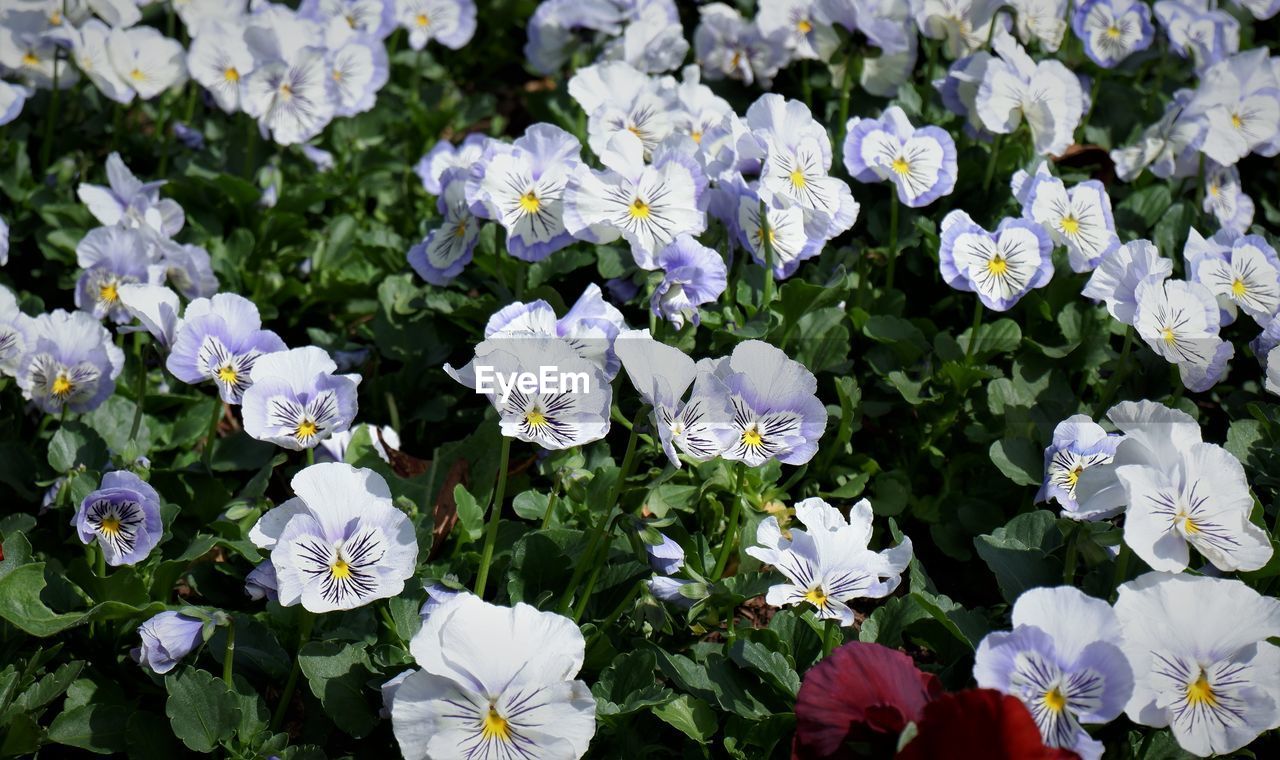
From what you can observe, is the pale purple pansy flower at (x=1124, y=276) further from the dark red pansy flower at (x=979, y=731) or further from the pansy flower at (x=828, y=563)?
the dark red pansy flower at (x=979, y=731)

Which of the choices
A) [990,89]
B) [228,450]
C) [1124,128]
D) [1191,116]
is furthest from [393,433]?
[1124,128]

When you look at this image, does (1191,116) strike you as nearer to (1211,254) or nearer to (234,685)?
(1211,254)

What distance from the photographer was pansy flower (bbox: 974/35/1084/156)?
305 centimetres

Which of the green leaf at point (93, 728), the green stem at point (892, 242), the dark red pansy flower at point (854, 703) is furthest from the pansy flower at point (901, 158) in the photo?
the green leaf at point (93, 728)

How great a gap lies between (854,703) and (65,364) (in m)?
1.80

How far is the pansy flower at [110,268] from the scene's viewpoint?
2.84 metres

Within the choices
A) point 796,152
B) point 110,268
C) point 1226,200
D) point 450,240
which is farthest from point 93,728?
point 1226,200

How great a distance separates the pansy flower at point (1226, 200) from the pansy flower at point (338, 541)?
2.42 m

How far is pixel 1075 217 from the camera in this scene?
2857mm

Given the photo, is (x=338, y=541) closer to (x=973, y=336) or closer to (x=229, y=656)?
(x=229, y=656)

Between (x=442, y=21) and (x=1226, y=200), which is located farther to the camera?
(x=442, y=21)

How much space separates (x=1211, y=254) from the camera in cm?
270

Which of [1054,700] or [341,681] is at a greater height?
[1054,700]

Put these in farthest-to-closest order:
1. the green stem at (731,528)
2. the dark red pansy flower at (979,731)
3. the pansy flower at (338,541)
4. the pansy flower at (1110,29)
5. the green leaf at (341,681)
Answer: the pansy flower at (1110,29), the green stem at (731,528), the green leaf at (341,681), the pansy flower at (338,541), the dark red pansy flower at (979,731)
